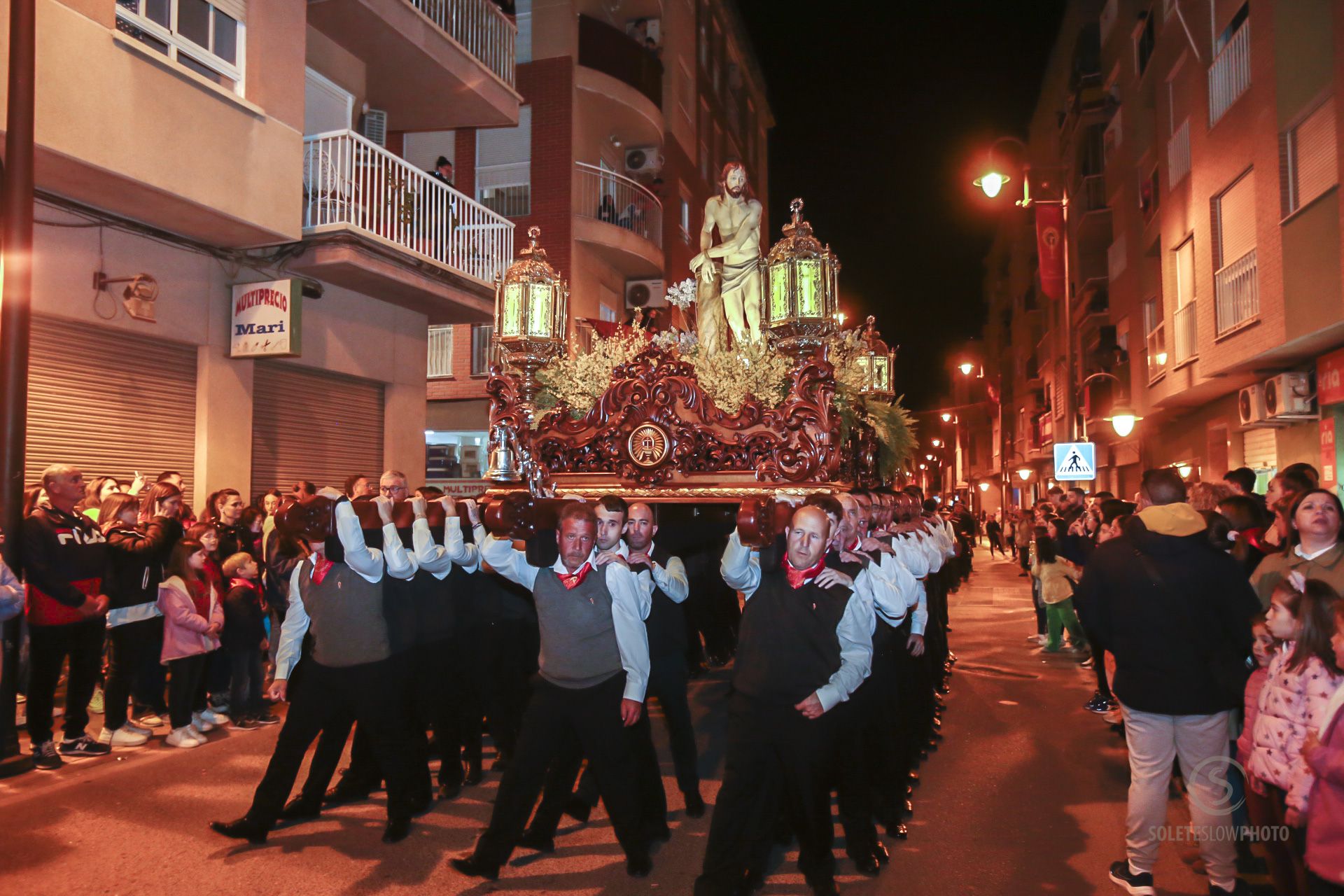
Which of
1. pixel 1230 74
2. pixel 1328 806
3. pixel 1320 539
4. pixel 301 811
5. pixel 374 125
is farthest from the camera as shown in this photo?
pixel 374 125

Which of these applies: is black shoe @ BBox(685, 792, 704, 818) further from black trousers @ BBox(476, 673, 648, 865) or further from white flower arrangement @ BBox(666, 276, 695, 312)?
white flower arrangement @ BBox(666, 276, 695, 312)

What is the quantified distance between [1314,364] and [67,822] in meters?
14.4

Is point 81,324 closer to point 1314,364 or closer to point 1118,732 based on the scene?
point 1118,732

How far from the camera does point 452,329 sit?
65.0 feet

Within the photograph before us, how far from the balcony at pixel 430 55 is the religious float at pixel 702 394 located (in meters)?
7.14

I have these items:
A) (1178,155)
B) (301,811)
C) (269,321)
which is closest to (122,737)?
(301,811)

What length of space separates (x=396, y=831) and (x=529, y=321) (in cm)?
361

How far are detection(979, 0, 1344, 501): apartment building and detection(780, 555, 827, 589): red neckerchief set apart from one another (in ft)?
30.5

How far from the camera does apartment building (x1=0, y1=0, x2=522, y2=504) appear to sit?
8977 mm

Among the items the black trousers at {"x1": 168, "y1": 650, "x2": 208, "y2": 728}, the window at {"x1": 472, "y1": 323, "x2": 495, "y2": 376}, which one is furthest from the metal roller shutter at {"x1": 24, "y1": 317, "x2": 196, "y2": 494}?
the window at {"x1": 472, "y1": 323, "x2": 495, "y2": 376}

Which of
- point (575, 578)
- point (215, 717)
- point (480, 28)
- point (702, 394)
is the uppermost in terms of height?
point (480, 28)

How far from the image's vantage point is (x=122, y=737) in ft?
23.4

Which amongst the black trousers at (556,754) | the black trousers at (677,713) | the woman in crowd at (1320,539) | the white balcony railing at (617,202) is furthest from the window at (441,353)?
the woman in crowd at (1320,539)

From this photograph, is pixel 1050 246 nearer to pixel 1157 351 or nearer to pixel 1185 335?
pixel 1157 351
